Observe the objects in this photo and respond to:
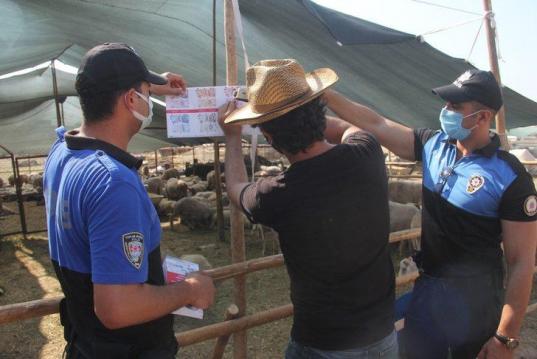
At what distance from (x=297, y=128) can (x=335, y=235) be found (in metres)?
0.39

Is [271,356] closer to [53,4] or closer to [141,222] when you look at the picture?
[141,222]

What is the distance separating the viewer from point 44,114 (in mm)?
10922

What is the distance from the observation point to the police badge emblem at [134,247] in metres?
1.21

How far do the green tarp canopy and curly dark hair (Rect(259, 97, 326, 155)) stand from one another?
207 cm

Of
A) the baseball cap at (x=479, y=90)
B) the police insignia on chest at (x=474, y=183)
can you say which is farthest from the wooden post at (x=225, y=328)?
the baseball cap at (x=479, y=90)

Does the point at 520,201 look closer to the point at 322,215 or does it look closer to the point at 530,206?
the point at 530,206

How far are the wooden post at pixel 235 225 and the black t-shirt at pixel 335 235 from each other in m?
0.61

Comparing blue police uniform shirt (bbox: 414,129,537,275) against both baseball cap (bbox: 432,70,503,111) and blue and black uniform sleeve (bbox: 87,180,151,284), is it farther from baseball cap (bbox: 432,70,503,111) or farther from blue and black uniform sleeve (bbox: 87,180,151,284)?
blue and black uniform sleeve (bbox: 87,180,151,284)

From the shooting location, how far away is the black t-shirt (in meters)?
1.47

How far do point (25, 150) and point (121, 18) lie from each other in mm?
13245

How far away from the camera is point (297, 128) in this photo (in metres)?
1.49

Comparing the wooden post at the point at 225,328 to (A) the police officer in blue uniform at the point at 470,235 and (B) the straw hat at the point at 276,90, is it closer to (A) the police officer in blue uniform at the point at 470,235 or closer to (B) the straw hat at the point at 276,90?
(A) the police officer in blue uniform at the point at 470,235

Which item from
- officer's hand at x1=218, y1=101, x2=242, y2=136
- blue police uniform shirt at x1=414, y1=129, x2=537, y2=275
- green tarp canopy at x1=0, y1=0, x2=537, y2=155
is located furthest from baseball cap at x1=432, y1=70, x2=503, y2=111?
green tarp canopy at x1=0, y1=0, x2=537, y2=155

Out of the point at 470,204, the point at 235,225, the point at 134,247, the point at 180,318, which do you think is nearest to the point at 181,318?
the point at 180,318
